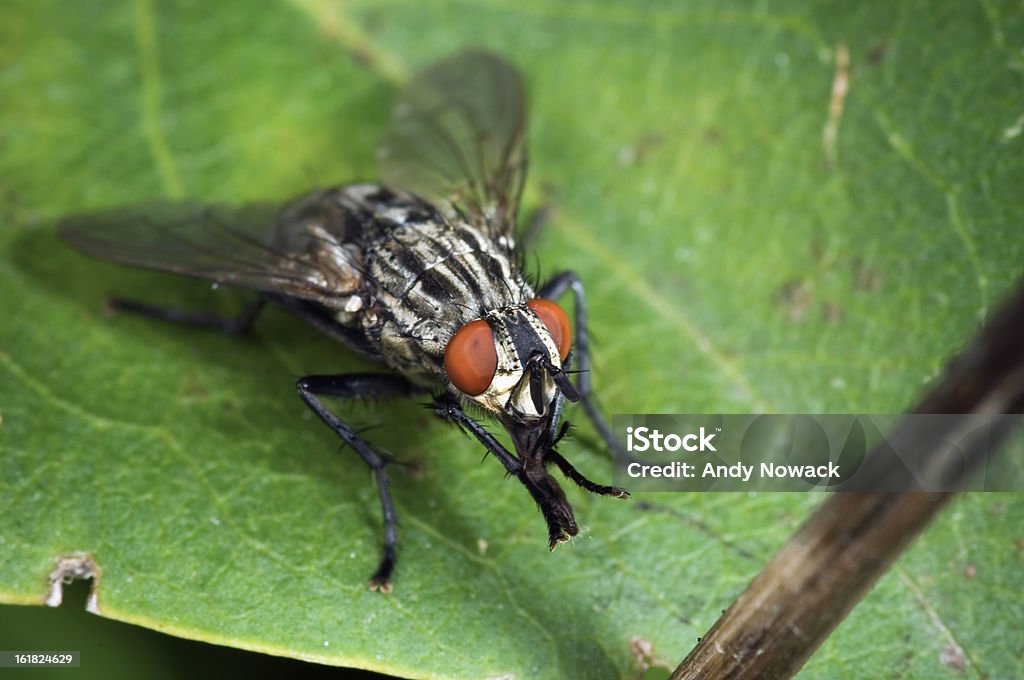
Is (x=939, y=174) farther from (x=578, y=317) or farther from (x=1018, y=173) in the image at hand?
(x=578, y=317)

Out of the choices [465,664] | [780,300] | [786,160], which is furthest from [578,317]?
[465,664]

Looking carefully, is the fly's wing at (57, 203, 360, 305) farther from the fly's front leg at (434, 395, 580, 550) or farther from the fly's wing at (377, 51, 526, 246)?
the fly's front leg at (434, 395, 580, 550)

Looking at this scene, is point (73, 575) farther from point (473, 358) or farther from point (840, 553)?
point (840, 553)

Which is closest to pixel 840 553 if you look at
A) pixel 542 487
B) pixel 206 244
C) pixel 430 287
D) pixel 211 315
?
pixel 542 487

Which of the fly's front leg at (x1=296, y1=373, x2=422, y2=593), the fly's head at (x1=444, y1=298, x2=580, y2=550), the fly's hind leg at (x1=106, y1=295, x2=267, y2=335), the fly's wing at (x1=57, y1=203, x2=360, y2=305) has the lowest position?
the fly's hind leg at (x1=106, y1=295, x2=267, y2=335)

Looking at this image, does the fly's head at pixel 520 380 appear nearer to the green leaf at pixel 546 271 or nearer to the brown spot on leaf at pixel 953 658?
the green leaf at pixel 546 271

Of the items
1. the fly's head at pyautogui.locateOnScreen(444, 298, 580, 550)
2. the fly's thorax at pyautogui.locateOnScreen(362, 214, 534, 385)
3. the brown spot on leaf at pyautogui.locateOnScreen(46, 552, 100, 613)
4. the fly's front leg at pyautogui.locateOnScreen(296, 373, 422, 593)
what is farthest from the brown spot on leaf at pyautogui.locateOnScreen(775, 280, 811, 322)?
the brown spot on leaf at pyautogui.locateOnScreen(46, 552, 100, 613)

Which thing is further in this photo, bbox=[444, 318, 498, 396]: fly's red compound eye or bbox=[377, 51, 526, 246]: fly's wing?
bbox=[377, 51, 526, 246]: fly's wing
